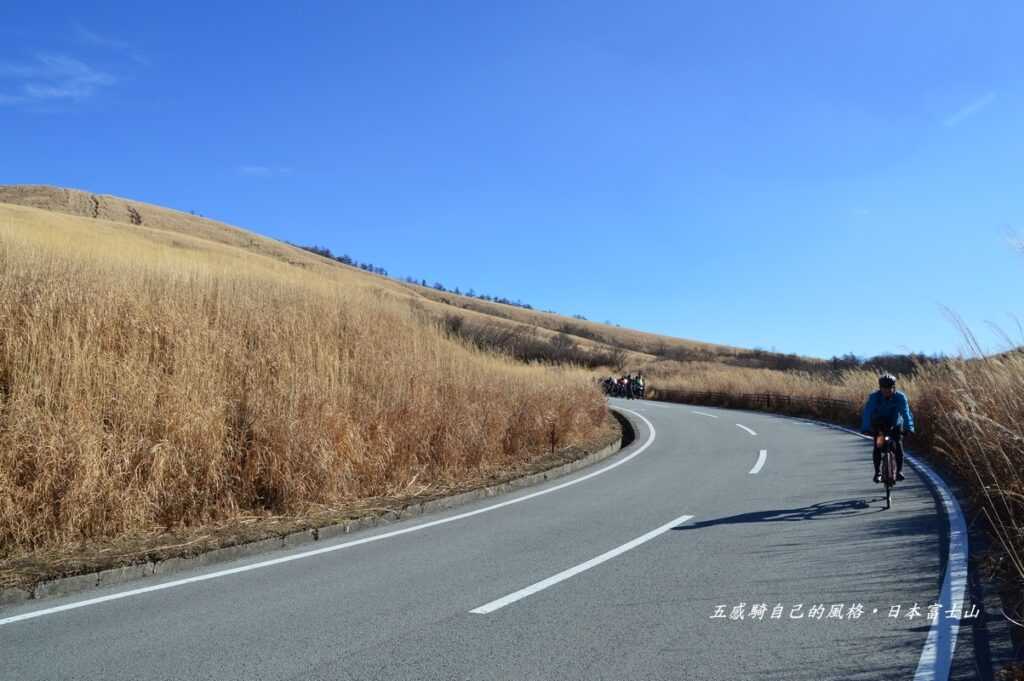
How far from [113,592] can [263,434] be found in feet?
10.0

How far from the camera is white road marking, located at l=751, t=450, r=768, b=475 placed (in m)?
12.7

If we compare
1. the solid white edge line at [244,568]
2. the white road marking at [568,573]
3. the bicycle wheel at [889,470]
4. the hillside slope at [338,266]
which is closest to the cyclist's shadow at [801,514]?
the bicycle wheel at [889,470]

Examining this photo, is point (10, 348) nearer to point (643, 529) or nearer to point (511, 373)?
point (643, 529)

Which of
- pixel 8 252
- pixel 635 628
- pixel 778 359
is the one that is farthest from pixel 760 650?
pixel 778 359

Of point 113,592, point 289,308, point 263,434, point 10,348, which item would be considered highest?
point 289,308

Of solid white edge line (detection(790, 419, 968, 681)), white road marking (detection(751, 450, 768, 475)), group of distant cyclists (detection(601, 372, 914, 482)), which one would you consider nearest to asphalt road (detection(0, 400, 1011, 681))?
solid white edge line (detection(790, 419, 968, 681))

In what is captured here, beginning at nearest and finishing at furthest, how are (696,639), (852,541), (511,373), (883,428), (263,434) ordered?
1. (696,639)
2. (852,541)
3. (263,434)
4. (883,428)
5. (511,373)

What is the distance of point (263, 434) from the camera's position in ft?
28.8

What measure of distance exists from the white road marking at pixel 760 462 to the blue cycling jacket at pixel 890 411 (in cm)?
304

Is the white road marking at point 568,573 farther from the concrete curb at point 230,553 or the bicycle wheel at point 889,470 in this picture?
the concrete curb at point 230,553

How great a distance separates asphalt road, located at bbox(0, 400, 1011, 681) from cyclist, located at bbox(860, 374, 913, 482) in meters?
0.69

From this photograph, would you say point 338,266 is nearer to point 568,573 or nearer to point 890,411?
point 890,411

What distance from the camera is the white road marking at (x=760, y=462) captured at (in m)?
12.7

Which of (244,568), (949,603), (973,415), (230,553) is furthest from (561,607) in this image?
(230,553)
